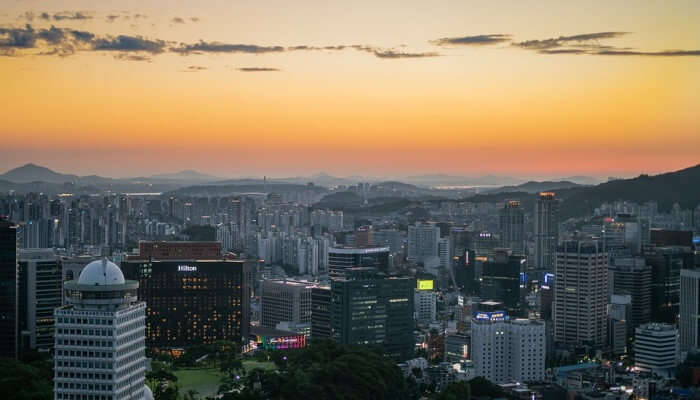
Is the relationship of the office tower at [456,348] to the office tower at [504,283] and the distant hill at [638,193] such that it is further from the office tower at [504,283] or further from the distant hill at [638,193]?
the distant hill at [638,193]

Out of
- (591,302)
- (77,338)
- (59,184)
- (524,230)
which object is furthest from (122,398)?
(59,184)

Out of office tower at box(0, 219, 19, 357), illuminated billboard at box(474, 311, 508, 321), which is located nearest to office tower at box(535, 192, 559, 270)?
illuminated billboard at box(474, 311, 508, 321)

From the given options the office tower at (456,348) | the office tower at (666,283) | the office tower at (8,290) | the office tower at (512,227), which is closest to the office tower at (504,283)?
the office tower at (666,283)

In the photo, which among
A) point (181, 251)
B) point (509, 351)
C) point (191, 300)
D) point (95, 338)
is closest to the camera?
point (95, 338)

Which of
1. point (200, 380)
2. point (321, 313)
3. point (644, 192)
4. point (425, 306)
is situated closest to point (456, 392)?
point (200, 380)

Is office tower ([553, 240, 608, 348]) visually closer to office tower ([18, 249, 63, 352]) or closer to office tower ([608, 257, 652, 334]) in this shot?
office tower ([608, 257, 652, 334])

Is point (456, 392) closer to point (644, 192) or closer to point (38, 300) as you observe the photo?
point (38, 300)
